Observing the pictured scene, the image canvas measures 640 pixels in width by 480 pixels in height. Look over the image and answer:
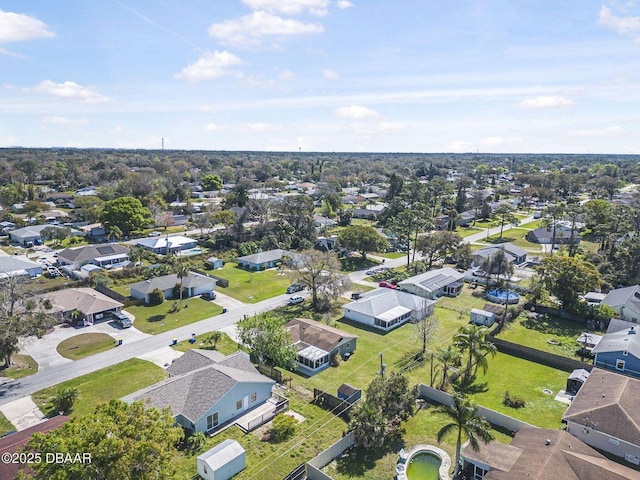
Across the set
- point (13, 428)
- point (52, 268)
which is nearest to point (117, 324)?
point (13, 428)

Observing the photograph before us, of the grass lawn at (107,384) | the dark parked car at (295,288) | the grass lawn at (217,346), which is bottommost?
the grass lawn at (107,384)

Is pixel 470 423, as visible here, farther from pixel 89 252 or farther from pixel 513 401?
pixel 89 252

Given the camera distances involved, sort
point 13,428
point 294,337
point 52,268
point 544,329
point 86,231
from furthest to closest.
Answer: point 86,231 < point 52,268 < point 544,329 < point 294,337 < point 13,428

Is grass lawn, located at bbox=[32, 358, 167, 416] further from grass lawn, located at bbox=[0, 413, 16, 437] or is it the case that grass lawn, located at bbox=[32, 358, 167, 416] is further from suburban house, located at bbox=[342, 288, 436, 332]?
suburban house, located at bbox=[342, 288, 436, 332]

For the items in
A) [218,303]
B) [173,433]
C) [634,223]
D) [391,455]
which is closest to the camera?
[173,433]

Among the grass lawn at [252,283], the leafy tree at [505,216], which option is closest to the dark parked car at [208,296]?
the grass lawn at [252,283]

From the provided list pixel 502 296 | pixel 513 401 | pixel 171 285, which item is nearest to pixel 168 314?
pixel 171 285

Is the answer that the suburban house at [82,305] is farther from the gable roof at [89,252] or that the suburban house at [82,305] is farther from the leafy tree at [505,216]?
the leafy tree at [505,216]

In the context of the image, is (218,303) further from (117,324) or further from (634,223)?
(634,223)
